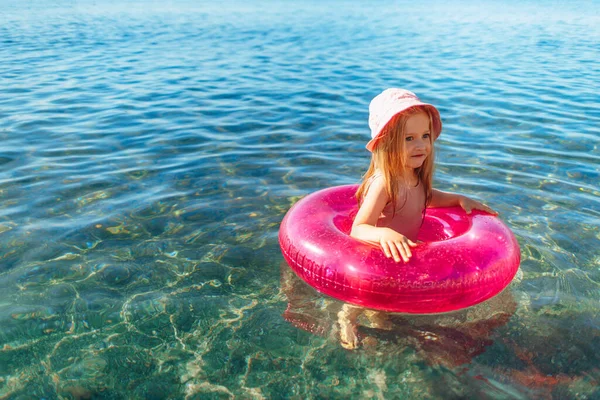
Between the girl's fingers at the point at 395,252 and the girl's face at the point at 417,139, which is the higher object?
the girl's face at the point at 417,139

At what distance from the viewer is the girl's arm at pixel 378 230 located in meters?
3.33

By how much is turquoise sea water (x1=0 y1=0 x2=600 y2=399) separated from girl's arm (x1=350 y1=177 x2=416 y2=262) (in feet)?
1.96

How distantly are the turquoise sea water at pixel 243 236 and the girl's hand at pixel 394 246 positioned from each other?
0.59m

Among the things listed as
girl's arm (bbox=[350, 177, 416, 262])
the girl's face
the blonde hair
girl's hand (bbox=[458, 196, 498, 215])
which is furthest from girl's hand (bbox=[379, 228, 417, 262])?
girl's hand (bbox=[458, 196, 498, 215])

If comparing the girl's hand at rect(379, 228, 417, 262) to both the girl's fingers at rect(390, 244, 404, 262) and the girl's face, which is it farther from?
the girl's face

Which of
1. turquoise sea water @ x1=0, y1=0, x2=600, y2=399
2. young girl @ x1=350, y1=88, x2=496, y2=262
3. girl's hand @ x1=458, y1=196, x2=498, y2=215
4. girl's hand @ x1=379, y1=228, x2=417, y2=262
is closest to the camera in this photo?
turquoise sea water @ x1=0, y1=0, x2=600, y2=399

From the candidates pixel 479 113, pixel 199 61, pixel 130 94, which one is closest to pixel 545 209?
pixel 479 113

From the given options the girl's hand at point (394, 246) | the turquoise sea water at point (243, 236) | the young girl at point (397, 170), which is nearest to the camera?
the turquoise sea water at point (243, 236)

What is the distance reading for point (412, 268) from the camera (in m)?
3.30

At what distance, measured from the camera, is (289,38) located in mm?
20906

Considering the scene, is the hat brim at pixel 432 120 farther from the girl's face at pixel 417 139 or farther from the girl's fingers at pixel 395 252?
the girl's fingers at pixel 395 252

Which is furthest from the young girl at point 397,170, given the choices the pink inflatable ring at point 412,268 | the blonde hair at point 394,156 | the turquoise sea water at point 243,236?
the turquoise sea water at point 243,236

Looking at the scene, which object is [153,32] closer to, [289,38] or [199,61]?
[289,38]

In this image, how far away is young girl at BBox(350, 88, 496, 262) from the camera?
136 inches
